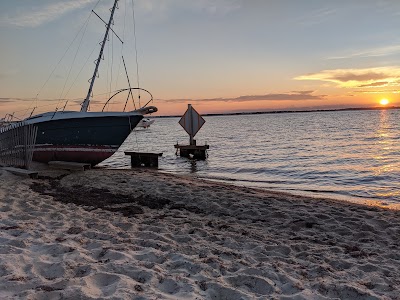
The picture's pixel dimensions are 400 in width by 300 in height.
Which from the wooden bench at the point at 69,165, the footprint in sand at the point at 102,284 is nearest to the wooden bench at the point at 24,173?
the wooden bench at the point at 69,165

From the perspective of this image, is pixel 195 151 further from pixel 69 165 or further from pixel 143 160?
pixel 69 165

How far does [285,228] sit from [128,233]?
3216 millimetres

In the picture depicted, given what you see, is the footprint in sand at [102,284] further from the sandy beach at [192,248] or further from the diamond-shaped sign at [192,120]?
the diamond-shaped sign at [192,120]

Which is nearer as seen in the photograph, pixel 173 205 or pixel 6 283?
pixel 6 283

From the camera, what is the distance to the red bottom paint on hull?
16156 millimetres

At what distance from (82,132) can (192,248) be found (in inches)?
472

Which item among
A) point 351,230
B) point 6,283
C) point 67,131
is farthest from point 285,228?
point 67,131

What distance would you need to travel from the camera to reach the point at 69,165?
1525 cm

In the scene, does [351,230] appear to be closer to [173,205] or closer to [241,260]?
[241,260]

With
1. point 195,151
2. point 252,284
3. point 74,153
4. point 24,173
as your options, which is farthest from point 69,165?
point 252,284

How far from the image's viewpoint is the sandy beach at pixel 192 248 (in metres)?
3.93

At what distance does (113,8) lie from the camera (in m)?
17.4

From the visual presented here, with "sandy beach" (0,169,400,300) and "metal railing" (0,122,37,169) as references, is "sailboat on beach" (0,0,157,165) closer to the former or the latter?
"metal railing" (0,122,37,169)

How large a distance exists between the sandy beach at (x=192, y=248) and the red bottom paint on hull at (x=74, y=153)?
640 cm
